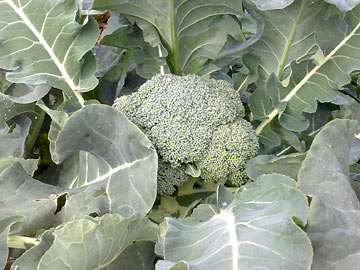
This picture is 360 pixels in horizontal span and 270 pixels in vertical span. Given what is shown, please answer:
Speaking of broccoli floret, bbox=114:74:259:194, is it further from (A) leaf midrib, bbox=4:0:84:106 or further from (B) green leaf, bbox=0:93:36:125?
(B) green leaf, bbox=0:93:36:125

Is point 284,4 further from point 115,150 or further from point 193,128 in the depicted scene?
point 115,150

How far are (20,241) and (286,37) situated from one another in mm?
707

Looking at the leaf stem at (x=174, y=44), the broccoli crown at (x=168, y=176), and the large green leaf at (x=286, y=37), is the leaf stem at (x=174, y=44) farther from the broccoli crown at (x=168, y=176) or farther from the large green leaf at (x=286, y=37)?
the broccoli crown at (x=168, y=176)

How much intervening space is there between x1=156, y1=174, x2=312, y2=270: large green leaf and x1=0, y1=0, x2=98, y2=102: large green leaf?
16.2 inches

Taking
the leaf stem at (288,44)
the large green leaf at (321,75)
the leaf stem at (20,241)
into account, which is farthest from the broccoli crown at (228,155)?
the leaf stem at (20,241)

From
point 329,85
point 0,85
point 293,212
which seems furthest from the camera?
point 0,85

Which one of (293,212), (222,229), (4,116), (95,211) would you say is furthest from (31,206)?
(293,212)

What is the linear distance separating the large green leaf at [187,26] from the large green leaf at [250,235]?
0.42 meters

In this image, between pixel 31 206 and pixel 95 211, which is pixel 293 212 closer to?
pixel 95 211

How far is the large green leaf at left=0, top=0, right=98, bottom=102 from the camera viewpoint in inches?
35.1

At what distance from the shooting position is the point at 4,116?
3.05 feet

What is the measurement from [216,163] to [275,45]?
335mm

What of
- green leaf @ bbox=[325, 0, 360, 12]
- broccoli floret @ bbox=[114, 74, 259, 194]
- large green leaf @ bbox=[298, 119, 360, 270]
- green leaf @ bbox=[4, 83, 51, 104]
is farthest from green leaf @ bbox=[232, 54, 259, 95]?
green leaf @ bbox=[4, 83, 51, 104]

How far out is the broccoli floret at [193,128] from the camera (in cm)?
86
